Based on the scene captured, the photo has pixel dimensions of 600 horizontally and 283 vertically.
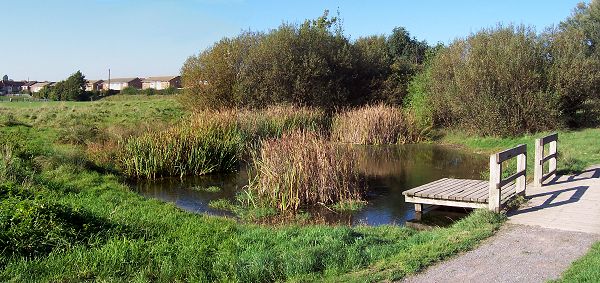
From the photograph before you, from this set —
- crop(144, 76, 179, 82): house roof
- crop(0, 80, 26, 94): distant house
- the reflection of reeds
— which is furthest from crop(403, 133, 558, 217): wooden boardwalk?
crop(0, 80, 26, 94): distant house

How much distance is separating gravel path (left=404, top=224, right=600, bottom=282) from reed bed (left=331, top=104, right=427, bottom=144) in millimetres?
17135

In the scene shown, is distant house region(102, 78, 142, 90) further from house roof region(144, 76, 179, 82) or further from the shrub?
the shrub

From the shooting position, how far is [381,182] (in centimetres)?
1577

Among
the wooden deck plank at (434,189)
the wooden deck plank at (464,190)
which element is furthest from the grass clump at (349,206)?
the wooden deck plank at (464,190)

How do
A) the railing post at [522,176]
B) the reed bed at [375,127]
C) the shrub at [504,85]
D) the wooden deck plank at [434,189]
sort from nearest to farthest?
1. the railing post at [522,176]
2. the wooden deck plank at [434,189]
3. the shrub at [504,85]
4. the reed bed at [375,127]

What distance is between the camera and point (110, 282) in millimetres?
5770

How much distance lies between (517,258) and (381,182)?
9225 millimetres

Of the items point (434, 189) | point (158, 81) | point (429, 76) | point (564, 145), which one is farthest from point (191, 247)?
point (158, 81)

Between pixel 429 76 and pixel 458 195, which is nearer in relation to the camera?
pixel 458 195

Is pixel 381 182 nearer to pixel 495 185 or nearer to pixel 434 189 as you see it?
pixel 434 189

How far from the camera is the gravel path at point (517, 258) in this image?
19.2ft

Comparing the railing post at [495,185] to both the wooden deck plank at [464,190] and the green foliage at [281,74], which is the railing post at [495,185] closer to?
the wooden deck plank at [464,190]

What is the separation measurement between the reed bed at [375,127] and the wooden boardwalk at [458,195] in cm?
1288

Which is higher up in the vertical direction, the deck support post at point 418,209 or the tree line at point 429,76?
the tree line at point 429,76
